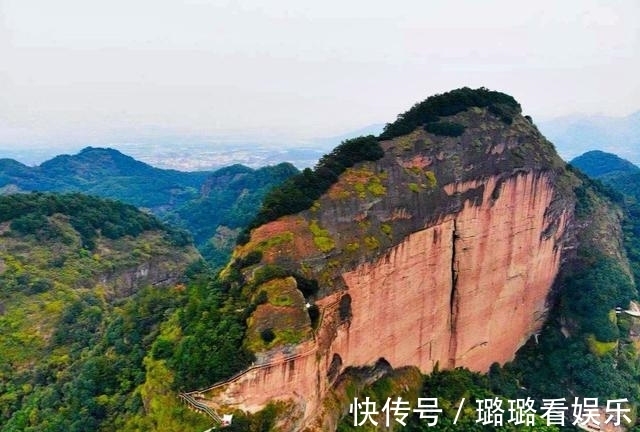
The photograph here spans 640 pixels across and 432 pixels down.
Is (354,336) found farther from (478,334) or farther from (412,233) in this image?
(478,334)

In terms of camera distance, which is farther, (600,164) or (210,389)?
(600,164)

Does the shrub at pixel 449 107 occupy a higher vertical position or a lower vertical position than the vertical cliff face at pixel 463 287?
higher

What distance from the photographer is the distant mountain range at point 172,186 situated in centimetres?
7269

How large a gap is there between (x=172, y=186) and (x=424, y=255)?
99841 mm

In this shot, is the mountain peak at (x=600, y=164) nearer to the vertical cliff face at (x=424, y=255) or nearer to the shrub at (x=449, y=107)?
the vertical cliff face at (x=424, y=255)

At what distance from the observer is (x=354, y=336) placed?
20.6 m

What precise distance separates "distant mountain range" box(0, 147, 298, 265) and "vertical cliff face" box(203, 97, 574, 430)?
38042 millimetres

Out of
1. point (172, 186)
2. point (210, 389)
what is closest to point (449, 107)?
point (210, 389)

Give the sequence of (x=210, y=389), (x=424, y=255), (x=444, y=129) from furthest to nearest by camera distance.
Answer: (x=444, y=129) < (x=424, y=255) < (x=210, y=389)

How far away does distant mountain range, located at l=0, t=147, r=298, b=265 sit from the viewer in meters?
72.7

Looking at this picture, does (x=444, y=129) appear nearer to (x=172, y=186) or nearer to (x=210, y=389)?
(x=210, y=389)

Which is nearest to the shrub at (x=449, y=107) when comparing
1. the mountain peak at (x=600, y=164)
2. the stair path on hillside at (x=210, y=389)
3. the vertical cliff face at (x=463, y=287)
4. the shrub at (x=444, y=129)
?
the shrub at (x=444, y=129)

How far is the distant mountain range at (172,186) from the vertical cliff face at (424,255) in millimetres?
38042

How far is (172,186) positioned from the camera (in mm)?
116500
